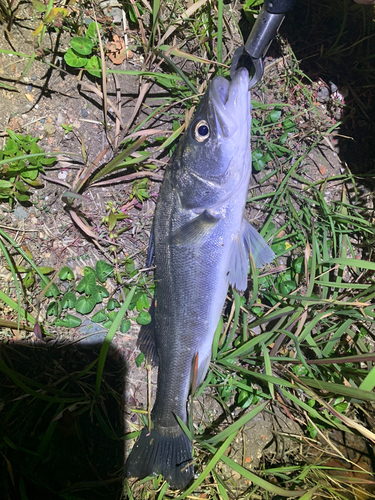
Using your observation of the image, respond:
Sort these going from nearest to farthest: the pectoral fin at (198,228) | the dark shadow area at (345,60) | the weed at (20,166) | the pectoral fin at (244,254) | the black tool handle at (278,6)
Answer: the black tool handle at (278,6)
the pectoral fin at (198,228)
the pectoral fin at (244,254)
the weed at (20,166)
the dark shadow area at (345,60)

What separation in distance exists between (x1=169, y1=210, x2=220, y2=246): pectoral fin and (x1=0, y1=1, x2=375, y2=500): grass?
590 millimetres

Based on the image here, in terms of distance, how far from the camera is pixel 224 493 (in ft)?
7.68

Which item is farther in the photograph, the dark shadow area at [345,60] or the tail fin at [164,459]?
the dark shadow area at [345,60]

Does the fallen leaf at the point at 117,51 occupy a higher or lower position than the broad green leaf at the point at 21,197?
higher

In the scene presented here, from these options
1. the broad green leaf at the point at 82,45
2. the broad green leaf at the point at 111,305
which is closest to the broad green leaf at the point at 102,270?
the broad green leaf at the point at 111,305

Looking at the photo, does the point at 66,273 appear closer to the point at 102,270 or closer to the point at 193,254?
the point at 102,270

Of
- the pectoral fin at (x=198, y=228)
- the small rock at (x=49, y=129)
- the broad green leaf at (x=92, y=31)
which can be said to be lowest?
the small rock at (x=49, y=129)

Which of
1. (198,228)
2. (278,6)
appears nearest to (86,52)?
(278,6)

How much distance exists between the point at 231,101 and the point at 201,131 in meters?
0.26

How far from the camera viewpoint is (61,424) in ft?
8.38

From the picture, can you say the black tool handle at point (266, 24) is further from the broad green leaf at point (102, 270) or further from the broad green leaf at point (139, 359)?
the broad green leaf at point (139, 359)

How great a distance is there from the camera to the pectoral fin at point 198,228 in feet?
7.07

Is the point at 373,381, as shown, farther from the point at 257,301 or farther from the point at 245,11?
the point at 245,11

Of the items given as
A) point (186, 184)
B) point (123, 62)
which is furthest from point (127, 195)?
point (123, 62)
